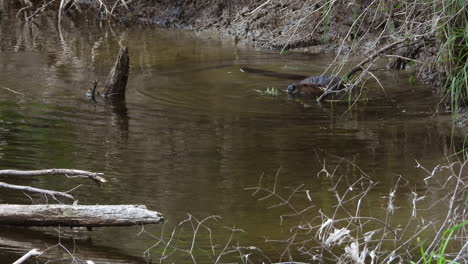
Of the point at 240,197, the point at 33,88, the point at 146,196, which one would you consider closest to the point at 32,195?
the point at 146,196

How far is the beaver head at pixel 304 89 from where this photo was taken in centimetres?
1153

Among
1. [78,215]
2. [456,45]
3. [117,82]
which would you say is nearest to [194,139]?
[117,82]

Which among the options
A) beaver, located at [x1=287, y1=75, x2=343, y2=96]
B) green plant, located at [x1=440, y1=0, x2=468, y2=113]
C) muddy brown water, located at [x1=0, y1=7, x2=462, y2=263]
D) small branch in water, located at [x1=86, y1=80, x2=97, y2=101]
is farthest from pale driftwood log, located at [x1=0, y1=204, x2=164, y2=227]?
beaver, located at [x1=287, y1=75, x2=343, y2=96]

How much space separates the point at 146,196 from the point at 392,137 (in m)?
3.18

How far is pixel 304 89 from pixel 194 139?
108 inches

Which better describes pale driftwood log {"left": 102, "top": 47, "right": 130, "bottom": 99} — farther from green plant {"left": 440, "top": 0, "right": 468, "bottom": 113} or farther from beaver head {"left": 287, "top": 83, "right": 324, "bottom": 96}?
green plant {"left": 440, "top": 0, "right": 468, "bottom": 113}

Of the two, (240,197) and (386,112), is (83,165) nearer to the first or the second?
(240,197)

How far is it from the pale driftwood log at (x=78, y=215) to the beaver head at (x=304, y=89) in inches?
226

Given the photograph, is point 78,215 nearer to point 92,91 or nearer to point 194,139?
point 194,139

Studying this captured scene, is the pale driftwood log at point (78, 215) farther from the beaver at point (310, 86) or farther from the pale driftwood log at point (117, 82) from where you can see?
the beaver at point (310, 86)

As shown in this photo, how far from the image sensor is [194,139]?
9258mm

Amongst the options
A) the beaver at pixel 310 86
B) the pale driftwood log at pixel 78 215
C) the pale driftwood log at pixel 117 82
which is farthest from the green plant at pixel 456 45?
the pale driftwood log at pixel 117 82

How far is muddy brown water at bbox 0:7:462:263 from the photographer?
695 centimetres

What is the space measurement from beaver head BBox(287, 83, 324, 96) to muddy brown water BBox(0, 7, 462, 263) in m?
0.24
